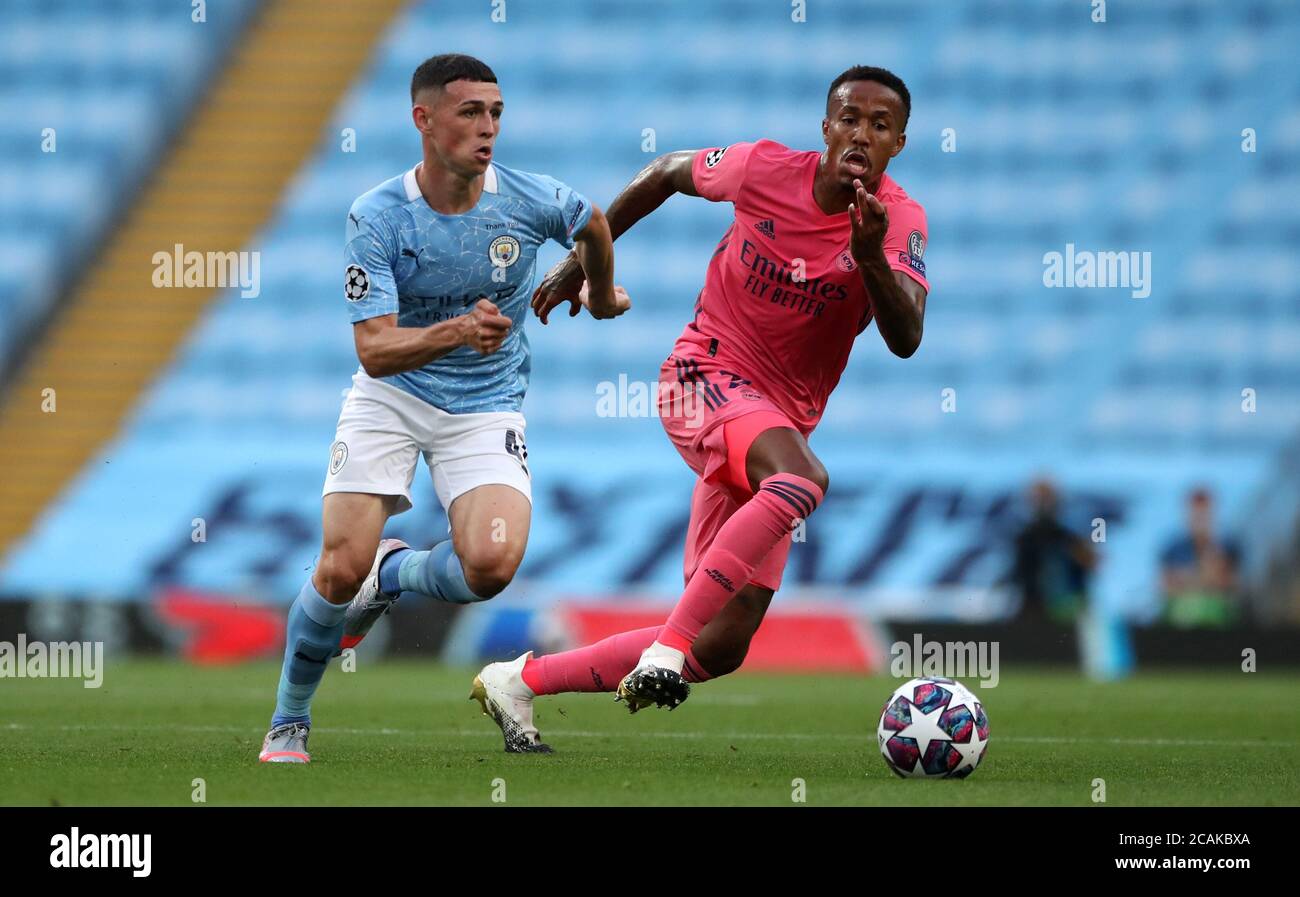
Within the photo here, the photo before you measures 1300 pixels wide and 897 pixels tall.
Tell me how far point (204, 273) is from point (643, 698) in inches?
507

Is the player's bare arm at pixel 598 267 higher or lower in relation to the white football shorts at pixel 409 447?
higher

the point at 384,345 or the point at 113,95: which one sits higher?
the point at 113,95

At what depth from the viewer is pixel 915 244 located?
244 inches

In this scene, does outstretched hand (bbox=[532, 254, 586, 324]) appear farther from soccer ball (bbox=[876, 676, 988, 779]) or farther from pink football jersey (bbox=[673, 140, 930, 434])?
soccer ball (bbox=[876, 676, 988, 779])

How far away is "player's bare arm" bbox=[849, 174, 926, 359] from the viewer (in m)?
5.67

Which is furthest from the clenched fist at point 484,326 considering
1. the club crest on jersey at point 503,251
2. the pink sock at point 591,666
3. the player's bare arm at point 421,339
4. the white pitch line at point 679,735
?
the white pitch line at point 679,735

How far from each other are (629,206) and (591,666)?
69.1 inches

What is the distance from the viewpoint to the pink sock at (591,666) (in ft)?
21.0

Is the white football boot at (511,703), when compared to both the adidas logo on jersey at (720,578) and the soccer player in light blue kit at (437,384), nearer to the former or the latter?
the soccer player in light blue kit at (437,384)

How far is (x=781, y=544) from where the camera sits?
6391 millimetres

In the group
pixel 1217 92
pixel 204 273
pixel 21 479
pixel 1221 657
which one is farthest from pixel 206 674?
pixel 1217 92

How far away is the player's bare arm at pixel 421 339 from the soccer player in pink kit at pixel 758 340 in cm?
95
